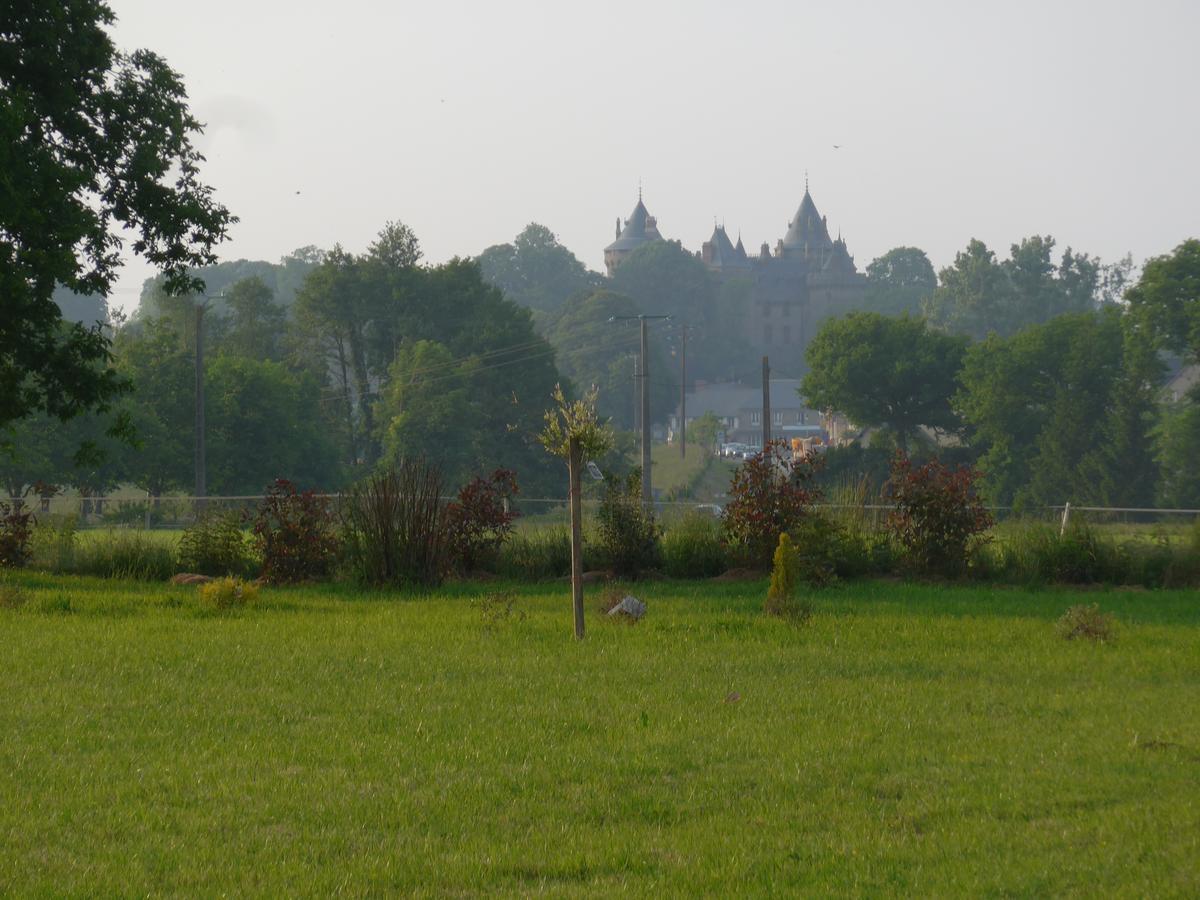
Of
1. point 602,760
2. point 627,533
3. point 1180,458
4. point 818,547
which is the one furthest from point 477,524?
point 1180,458

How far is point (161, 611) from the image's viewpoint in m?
16.8

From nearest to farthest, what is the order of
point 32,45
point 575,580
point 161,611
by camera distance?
point 575,580
point 161,611
point 32,45

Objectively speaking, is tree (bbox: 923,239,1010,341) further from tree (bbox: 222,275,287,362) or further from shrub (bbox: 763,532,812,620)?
shrub (bbox: 763,532,812,620)

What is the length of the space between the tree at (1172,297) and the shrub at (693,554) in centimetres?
5602

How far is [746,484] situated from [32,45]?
12224mm

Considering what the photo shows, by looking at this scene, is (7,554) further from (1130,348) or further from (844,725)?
(1130,348)

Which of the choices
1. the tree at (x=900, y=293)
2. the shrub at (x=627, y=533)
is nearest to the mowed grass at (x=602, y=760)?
the shrub at (x=627, y=533)

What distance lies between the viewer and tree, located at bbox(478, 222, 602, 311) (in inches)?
6585

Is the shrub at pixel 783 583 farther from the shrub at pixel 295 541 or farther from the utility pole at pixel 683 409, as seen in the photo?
the utility pole at pixel 683 409

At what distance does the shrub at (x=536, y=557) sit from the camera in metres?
21.8

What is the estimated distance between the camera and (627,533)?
21.3m

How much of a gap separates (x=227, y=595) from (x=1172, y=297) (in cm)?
6456

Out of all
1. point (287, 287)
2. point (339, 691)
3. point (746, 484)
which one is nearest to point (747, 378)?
point (287, 287)

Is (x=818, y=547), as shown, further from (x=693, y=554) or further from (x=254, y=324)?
(x=254, y=324)
